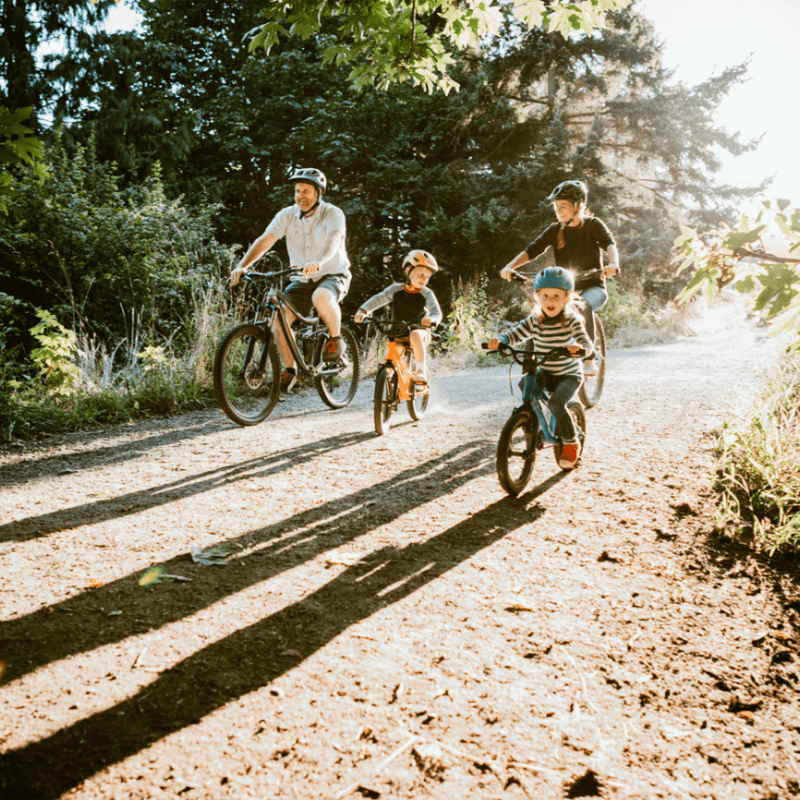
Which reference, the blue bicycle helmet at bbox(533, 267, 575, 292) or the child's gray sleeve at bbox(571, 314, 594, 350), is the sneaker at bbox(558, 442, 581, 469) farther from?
the blue bicycle helmet at bbox(533, 267, 575, 292)

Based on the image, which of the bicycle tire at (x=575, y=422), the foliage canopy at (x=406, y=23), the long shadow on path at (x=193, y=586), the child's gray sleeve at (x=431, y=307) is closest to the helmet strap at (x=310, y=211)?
the foliage canopy at (x=406, y=23)

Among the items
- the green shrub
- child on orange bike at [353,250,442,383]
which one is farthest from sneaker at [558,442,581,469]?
the green shrub

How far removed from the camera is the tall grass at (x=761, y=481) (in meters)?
3.08

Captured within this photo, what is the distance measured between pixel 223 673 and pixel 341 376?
495 cm

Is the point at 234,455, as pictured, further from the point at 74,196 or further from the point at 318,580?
the point at 74,196

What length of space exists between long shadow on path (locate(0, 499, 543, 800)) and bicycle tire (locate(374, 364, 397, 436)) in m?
2.23

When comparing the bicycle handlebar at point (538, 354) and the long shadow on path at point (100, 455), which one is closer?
the bicycle handlebar at point (538, 354)

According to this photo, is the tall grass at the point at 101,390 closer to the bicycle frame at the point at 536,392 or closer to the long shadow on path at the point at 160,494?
the long shadow on path at the point at 160,494

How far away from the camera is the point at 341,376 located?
678cm

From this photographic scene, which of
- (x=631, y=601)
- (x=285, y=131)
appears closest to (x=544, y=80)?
(x=285, y=131)

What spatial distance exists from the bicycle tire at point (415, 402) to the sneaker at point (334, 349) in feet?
2.49

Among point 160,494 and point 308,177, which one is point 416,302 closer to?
point 308,177

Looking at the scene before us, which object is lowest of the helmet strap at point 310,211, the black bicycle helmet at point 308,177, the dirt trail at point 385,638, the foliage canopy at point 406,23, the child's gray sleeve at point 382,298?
the dirt trail at point 385,638

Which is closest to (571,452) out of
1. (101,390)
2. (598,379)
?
(598,379)
